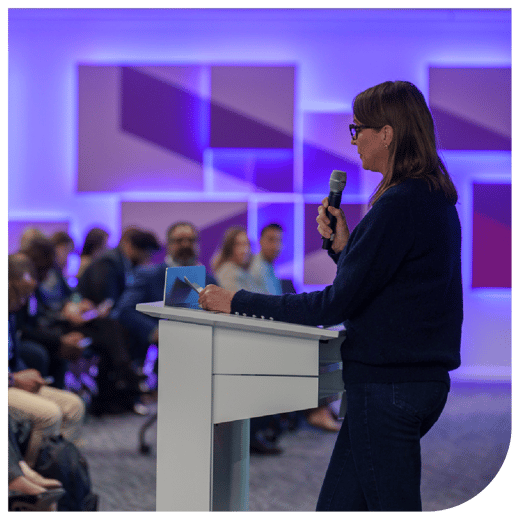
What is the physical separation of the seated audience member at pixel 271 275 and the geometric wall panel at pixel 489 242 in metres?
2.11

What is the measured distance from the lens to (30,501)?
8.95 feet

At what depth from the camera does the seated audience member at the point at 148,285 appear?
16.0 ft

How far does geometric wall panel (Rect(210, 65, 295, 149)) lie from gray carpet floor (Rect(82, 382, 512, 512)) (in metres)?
2.55

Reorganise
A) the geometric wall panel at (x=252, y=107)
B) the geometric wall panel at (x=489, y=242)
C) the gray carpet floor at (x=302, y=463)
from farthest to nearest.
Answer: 1. the geometric wall panel at (x=489, y=242)
2. the geometric wall panel at (x=252, y=107)
3. the gray carpet floor at (x=302, y=463)

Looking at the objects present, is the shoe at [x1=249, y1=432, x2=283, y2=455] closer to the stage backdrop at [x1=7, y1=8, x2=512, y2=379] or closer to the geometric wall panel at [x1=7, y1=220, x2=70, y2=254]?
the stage backdrop at [x1=7, y1=8, x2=512, y2=379]

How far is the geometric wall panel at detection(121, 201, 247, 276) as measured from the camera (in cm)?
604

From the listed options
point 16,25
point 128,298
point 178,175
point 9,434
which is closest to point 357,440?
point 9,434

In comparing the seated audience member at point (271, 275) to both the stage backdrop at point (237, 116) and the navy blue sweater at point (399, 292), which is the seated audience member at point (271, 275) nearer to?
the stage backdrop at point (237, 116)

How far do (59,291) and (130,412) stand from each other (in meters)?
1.13

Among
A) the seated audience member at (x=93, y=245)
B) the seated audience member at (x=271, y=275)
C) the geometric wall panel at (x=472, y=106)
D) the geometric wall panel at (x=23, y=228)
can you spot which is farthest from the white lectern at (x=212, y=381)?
the geometric wall panel at (x=472, y=106)

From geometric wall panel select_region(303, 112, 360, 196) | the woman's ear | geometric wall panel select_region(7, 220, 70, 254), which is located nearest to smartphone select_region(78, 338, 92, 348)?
geometric wall panel select_region(7, 220, 70, 254)

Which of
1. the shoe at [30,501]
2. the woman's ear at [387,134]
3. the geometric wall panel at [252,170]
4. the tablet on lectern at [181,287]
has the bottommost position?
the shoe at [30,501]

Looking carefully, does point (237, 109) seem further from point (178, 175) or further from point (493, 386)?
point (493, 386)

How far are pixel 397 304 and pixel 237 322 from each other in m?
0.44
